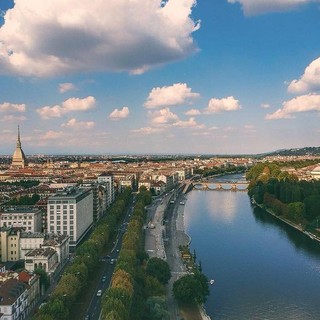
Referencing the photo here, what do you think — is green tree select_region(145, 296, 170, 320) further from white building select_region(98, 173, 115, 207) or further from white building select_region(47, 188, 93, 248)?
white building select_region(98, 173, 115, 207)

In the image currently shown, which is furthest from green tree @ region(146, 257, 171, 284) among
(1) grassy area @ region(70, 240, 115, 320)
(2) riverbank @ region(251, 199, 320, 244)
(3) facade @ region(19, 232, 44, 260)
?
(2) riverbank @ region(251, 199, 320, 244)

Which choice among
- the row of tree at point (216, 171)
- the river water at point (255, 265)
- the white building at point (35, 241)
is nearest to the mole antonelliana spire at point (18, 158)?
the row of tree at point (216, 171)

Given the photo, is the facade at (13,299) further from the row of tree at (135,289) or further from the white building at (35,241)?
the white building at (35,241)

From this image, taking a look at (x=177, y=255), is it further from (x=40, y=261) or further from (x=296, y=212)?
(x=296, y=212)

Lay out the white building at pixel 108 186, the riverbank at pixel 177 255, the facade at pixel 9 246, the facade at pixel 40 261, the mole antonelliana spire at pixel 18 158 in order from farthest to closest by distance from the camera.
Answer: the mole antonelliana spire at pixel 18 158
the white building at pixel 108 186
the facade at pixel 9 246
the facade at pixel 40 261
the riverbank at pixel 177 255

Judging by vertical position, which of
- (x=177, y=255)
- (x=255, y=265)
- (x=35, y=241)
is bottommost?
(x=255, y=265)

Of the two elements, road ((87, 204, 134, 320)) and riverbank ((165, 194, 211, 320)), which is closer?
road ((87, 204, 134, 320))

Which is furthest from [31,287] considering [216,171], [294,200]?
[216,171]

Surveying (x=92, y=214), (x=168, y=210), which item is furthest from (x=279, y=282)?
→ (x=168, y=210)
